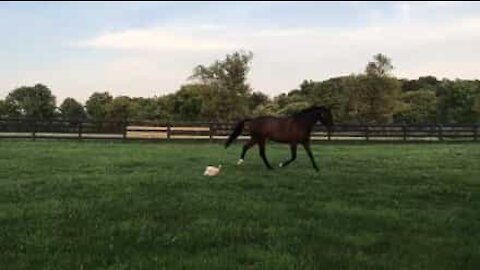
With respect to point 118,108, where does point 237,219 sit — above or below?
below

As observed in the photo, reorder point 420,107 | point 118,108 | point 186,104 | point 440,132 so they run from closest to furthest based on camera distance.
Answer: point 440,132 → point 186,104 → point 420,107 → point 118,108

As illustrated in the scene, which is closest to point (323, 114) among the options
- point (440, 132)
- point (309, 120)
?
point (309, 120)

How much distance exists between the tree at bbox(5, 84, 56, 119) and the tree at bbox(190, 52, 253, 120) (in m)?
38.2

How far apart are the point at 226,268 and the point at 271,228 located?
212 cm

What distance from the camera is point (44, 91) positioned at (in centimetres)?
10019

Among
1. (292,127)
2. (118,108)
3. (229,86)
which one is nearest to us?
(292,127)

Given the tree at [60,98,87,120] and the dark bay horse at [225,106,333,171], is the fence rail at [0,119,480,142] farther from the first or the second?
the tree at [60,98,87,120]

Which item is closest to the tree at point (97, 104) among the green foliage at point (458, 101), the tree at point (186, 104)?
the tree at point (186, 104)

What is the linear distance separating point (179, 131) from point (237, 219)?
2946 centimetres

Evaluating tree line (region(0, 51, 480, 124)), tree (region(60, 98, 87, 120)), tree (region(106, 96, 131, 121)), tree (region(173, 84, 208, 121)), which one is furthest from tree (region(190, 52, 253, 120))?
tree (region(60, 98, 87, 120))

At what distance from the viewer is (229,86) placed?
59.9 m

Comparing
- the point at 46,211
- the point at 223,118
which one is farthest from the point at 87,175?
the point at 223,118

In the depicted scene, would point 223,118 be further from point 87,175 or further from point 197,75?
point 87,175

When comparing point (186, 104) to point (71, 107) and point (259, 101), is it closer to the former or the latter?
point (259, 101)
